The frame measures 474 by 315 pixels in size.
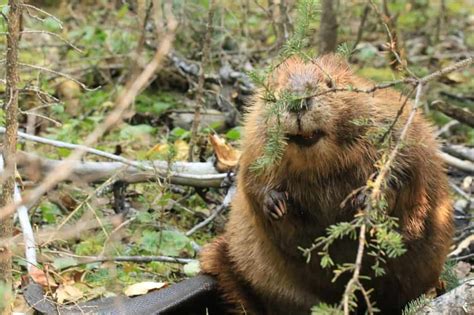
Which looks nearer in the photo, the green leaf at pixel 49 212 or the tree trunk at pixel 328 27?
the green leaf at pixel 49 212

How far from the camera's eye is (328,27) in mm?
6848

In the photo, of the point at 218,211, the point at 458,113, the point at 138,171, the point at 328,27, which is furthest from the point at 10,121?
the point at 328,27

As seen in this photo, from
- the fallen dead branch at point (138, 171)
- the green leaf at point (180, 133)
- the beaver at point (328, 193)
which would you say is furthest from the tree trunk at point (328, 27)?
the beaver at point (328, 193)

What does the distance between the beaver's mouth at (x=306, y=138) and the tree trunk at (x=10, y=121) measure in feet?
3.38

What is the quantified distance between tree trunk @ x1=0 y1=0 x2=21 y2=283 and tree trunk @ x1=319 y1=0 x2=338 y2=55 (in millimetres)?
3617

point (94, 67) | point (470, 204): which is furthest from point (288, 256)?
point (94, 67)

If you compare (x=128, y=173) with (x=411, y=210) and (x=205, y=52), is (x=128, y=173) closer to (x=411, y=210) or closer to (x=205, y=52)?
(x=205, y=52)

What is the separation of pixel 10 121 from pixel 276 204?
1144 mm

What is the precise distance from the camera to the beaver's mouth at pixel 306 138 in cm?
362

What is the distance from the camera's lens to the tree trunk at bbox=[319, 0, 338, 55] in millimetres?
6824

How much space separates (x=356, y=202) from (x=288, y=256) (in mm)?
528

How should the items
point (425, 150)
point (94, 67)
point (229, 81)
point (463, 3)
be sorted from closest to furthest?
point (425, 150)
point (229, 81)
point (94, 67)
point (463, 3)

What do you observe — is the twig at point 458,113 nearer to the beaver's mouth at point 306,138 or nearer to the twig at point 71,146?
the twig at point 71,146

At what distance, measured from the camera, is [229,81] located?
6539mm
